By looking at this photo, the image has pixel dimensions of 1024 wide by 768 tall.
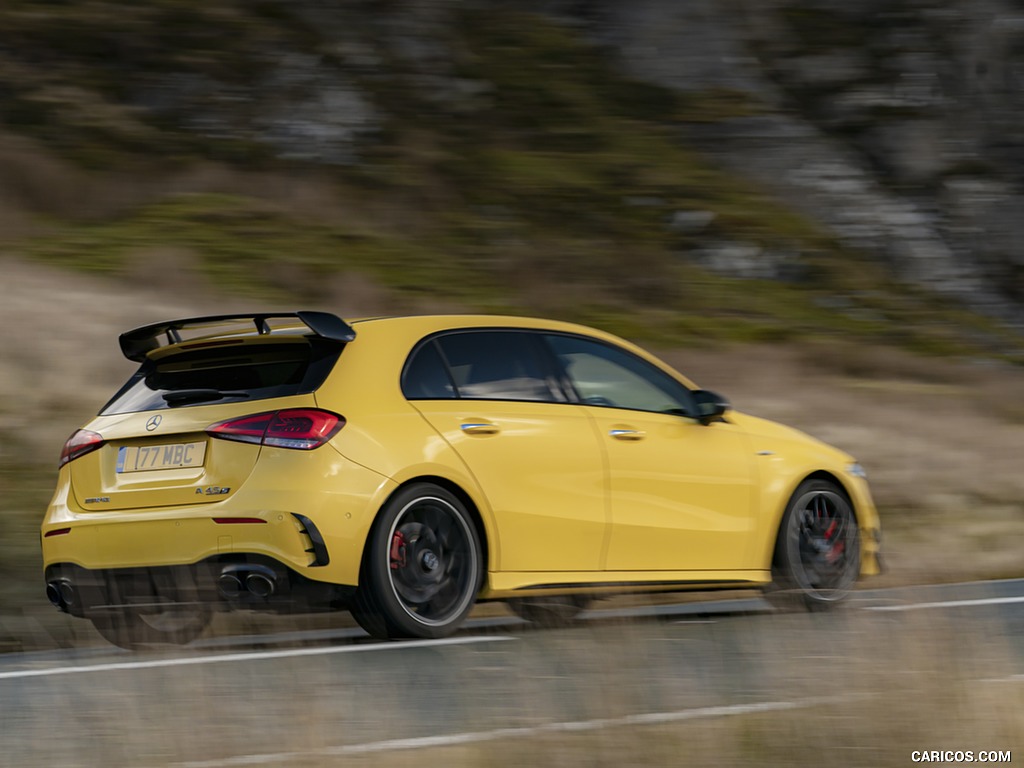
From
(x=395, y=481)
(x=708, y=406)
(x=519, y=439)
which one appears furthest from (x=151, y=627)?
(x=708, y=406)

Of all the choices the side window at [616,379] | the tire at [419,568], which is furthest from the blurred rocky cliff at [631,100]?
the tire at [419,568]

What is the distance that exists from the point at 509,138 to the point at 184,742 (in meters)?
21.6

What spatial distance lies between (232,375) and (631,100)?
68.2 ft

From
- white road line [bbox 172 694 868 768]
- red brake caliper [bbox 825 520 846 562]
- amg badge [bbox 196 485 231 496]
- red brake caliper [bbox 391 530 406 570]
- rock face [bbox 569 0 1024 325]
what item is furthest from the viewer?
rock face [bbox 569 0 1024 325]

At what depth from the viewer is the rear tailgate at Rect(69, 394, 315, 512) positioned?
7.34 meters

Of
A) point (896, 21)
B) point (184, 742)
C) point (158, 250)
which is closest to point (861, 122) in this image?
point (896, 21)

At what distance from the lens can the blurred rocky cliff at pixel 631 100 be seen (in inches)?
950

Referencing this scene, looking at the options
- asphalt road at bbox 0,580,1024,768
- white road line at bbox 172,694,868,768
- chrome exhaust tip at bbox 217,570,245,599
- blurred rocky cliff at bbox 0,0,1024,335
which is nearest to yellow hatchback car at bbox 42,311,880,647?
chrome exhaust tip at bbox 217,570,245,599

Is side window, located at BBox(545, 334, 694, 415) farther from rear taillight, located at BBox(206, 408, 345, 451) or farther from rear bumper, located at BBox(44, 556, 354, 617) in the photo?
rear bumper, located at BBox(44, 556, 354, 617)

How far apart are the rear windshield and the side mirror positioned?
2.15m

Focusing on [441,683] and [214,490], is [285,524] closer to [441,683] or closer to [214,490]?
[214,490]

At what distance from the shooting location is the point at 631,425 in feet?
28.0

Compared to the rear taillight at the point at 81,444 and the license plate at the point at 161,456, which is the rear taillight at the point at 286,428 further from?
the rear taillight at the point at 81,444

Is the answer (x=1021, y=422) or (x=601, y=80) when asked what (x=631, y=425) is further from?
(x=601, y=80)
